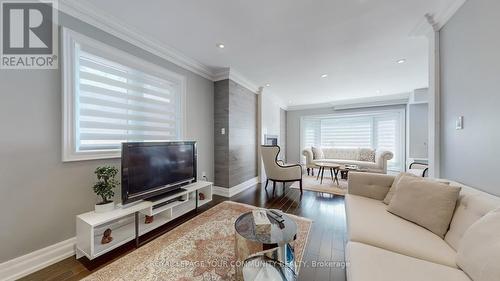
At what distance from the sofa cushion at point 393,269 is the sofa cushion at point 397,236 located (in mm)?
90

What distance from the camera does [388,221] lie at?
1483 millimetres

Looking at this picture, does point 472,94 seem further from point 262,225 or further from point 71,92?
point 71,92

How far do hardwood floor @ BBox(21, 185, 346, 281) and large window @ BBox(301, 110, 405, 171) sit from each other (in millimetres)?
3492

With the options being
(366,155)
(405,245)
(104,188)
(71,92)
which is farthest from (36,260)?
(366,155)

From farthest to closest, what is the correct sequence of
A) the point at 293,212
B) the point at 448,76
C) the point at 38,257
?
the point at 293,212, the point at 448,76, the point at 38,257

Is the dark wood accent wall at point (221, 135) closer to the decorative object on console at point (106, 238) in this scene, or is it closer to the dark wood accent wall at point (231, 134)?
the dark wood accent wall at point (231, 134)

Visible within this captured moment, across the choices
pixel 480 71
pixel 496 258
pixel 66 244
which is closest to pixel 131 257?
pixel 66 244

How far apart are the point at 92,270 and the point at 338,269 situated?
7.11ft

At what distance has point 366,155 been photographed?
5418mm

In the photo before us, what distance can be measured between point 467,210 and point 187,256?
2.26 m

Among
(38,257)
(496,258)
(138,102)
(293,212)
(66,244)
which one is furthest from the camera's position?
(293,212)

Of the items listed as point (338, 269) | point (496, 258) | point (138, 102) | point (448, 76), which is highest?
point (448, 76)

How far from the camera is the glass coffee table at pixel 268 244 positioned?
1198 mm

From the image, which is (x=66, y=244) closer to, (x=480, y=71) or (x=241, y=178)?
(x=241, y=178)
